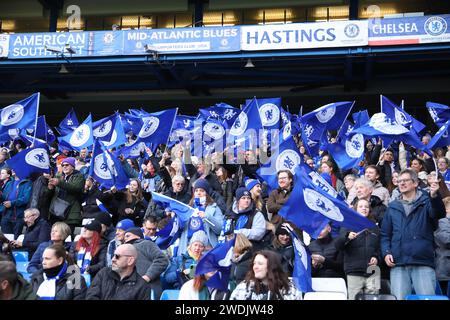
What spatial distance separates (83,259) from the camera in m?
7.58

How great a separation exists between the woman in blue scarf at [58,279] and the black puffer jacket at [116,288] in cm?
22

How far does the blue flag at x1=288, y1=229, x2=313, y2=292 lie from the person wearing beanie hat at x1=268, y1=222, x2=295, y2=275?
2.42 ft

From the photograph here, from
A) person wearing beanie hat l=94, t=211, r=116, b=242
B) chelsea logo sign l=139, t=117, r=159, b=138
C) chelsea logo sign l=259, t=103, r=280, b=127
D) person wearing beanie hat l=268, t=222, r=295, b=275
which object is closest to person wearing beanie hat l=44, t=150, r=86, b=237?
person wearing beanie hat l=94, t=211, r=116, b=242

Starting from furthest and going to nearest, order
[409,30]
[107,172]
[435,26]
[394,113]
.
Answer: [409,30] < [435,26] < [394,113] < [107,172]

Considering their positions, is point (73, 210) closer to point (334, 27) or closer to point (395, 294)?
point (395, 294)

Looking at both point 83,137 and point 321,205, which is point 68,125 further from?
point 321,205

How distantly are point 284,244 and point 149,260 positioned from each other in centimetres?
166

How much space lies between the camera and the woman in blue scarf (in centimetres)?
599

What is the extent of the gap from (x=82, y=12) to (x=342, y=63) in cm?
1359

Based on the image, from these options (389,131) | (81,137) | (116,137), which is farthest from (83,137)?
(389,131)

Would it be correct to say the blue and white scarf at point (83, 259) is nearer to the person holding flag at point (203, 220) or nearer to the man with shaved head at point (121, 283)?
the person holding flag at point (203, 220)

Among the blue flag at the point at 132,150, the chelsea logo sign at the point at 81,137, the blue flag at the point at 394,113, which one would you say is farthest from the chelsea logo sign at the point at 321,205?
the chelsea logo sign at the point at 81,137

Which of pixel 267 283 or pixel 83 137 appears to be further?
pixel 83 137
